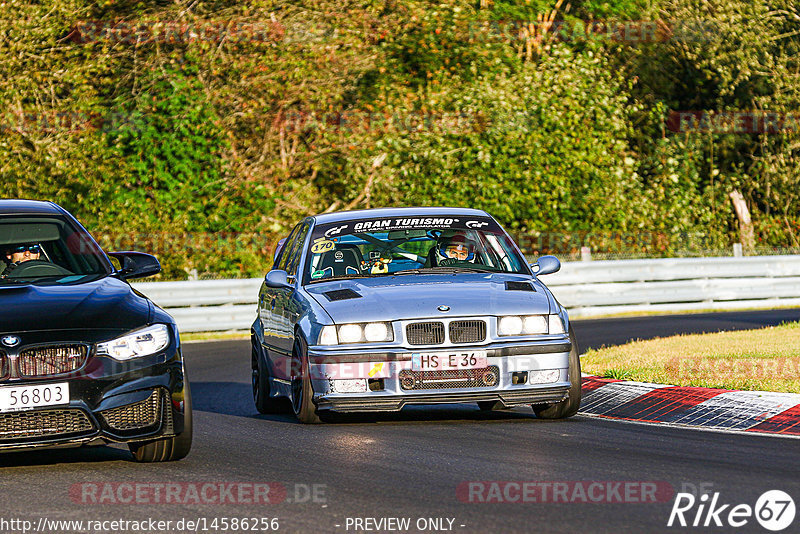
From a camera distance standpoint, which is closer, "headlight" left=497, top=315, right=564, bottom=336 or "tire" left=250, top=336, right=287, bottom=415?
"headlight" left=497, top=315, right=564, bottom=336

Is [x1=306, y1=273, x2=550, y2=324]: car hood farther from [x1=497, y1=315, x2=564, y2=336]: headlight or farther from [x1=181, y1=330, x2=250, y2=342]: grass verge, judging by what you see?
[x1=181, y1=330, x2=250, y2=342]: grass verge

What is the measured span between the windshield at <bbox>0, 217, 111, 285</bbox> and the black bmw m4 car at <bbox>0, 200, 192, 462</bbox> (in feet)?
1.31

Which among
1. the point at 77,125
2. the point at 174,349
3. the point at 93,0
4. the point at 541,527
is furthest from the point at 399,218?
the point at 93,0

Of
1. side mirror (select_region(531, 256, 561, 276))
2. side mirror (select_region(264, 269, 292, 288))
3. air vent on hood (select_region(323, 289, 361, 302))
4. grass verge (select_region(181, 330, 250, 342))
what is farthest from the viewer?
grass verge (select_region(181, 330, 250, 342))

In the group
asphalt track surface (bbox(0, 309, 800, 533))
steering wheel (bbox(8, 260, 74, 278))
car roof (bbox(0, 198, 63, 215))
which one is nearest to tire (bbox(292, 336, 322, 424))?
asphalt track surface (bbox(0, 309, 800, 533))

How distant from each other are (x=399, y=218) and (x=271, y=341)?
4.71 ft

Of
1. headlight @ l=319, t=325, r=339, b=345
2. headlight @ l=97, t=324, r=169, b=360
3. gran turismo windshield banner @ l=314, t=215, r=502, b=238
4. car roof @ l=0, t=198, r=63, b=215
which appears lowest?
headlight @ l=319, t=325, r=339, b=345

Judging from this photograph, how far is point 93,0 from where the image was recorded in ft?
93.1

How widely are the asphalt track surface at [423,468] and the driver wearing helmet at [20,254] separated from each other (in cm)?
124

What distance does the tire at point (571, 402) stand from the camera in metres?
9.34

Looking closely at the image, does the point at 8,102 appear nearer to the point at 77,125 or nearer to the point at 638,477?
the point at 77,125

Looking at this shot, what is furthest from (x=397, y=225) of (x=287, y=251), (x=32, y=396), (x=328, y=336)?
(x=32, y=396)

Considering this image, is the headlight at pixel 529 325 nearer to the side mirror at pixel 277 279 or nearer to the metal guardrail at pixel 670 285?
the side mirror at pixel 277 279

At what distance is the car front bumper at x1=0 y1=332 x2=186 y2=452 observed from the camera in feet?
24.0
